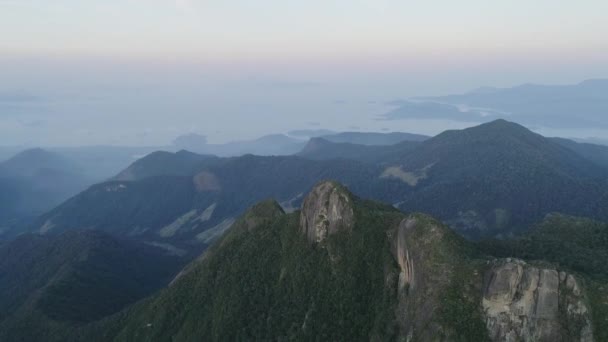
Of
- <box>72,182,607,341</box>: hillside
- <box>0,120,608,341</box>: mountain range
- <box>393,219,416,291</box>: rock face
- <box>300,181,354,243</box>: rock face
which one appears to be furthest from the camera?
<box>300,181,354,243</box>: rock face

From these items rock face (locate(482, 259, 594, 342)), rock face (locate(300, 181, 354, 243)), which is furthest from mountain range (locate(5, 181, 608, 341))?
rock face (locate(300, 181, 354, 243))

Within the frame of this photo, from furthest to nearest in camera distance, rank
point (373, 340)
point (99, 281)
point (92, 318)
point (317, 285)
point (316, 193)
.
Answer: point (99, 281)
point (92, 318)
point (316, 193)
point (317, 285)
point (373, 340)

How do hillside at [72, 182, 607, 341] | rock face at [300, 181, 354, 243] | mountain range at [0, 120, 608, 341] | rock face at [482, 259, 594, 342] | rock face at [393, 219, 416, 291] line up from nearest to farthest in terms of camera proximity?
1. rock face at [482, 259, 594, 342]
2. hillside at [72, 182, 607, 341]
3. mountain range at [0, 120, 608, 341]
4. rock face at [393, 219, 416, 291]
5. rock face at [300, 181, 354, 243]

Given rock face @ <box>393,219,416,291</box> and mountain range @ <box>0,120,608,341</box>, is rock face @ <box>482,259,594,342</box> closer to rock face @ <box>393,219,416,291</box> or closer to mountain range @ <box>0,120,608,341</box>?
mountain range @ <box>0,120,608,341</box>

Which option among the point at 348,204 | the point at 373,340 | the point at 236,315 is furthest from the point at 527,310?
the point at 236,315

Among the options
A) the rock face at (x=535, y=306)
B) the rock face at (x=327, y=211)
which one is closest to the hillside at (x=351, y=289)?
→ the rock face at (x=535, y=306)

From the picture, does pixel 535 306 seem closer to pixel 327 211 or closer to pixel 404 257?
pixel 404 257

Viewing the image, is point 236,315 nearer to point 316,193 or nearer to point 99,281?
point 316,193
